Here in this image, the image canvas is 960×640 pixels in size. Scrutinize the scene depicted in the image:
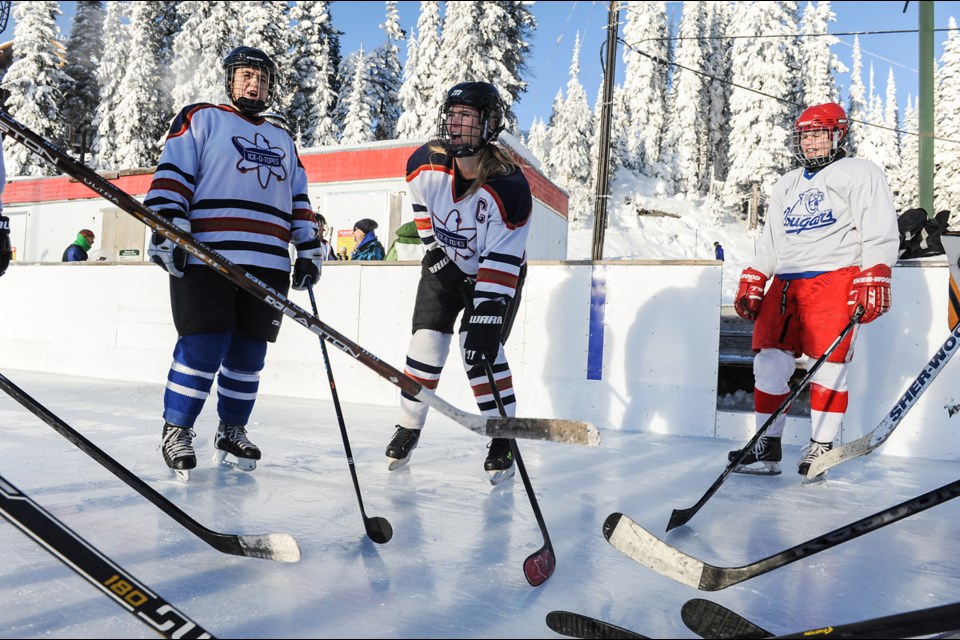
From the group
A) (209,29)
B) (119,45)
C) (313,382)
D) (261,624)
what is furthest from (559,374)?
(119,45)

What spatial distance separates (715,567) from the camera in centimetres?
139

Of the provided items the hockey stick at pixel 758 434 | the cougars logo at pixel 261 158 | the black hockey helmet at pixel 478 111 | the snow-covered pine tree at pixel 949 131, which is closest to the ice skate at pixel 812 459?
the hockey stick at pixel 758 434

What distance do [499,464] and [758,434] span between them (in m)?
0.91

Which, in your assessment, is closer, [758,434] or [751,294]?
[758,434]

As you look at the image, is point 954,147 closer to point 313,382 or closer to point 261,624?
point 313,382

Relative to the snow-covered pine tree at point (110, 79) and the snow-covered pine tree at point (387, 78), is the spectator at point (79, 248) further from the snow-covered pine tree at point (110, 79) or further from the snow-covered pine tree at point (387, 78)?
the snow-covered pine tree at point (387, 78)

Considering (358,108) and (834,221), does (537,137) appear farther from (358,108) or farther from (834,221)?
Result: (834,221)

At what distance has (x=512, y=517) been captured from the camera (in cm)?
194

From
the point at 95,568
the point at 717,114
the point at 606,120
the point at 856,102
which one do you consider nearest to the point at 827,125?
the point at 95,568

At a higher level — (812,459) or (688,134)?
(688,134)

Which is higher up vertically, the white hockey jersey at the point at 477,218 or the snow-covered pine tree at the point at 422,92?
the snow-covered pine tree at the point at 422,92

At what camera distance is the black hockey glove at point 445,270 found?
257 centimetres

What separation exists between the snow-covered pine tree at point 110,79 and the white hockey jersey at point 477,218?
85.2 feet

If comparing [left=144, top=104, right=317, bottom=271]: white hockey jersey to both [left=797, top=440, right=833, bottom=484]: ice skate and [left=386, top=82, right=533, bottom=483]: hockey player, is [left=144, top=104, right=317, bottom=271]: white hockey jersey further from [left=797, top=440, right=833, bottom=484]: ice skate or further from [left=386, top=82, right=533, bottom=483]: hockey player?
[left=797, top=440, right=833, bottom=484]: ice skate
